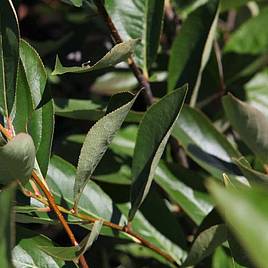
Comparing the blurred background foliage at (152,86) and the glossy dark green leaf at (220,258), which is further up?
the blurred background foliage at (152,86)

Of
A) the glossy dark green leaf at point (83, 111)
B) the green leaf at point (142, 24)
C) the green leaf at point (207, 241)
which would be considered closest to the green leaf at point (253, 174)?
the green leaf at point (207, 241)

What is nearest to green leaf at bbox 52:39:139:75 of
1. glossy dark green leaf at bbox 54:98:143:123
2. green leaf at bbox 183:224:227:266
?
glossy dark green leaf at bbox 54:98:143:123

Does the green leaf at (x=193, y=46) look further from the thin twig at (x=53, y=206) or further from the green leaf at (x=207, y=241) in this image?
the thin twig at (x=53, y=206)

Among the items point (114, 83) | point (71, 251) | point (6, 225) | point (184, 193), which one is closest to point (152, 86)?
point (114, 83)

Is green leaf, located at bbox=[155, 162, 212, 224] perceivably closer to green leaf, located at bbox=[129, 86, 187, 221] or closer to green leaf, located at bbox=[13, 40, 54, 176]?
green leaf, located at bbox=[129, 86, 187, 221]

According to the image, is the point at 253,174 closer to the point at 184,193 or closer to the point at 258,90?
the point at 184,193
